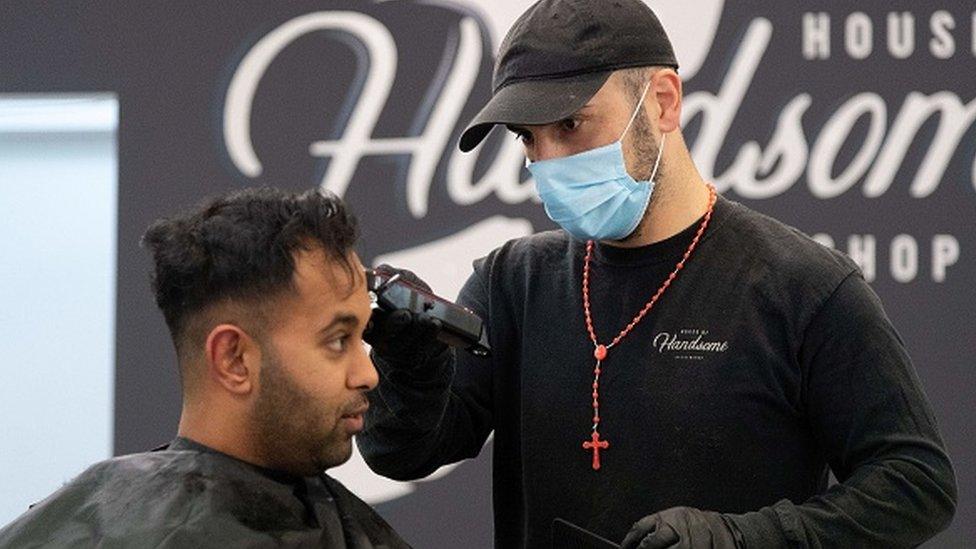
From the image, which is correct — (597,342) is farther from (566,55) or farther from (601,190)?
(566,55)

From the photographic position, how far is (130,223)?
3.32m

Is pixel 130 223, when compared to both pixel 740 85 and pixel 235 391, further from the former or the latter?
pixel 235 391

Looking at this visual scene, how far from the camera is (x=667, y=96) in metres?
1.95

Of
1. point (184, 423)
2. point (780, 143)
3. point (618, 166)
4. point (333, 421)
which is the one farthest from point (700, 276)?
point (780, 143)

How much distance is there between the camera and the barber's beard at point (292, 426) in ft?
5.37

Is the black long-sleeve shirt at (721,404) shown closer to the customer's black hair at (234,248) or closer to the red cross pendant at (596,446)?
the red cross pendant at (596,446)

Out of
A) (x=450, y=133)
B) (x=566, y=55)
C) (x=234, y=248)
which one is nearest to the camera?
(x=234, y=248)

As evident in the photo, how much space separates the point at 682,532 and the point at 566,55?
2.02ft

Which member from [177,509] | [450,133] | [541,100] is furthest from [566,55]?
[450,133]

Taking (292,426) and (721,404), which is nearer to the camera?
(292,426)

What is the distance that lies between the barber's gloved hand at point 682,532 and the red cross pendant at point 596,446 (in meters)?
0.19

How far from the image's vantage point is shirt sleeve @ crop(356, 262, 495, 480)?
1.86 meters

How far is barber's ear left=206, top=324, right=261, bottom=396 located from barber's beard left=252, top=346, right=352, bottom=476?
0.02 meters

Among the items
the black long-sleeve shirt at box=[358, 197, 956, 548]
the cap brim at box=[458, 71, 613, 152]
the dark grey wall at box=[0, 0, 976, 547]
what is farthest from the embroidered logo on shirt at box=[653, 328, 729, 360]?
the dark grey wall at box=[0, 0, 976, 547]
